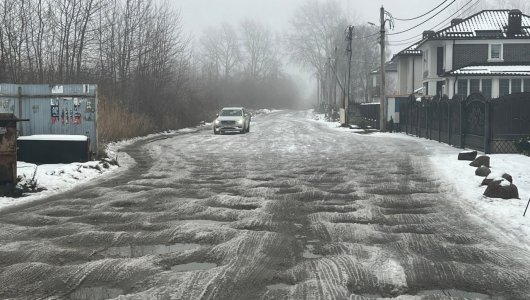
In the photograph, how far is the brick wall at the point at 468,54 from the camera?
43.2 metres

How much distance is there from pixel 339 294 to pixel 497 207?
510cm

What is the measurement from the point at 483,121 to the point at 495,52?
28206 millimetres

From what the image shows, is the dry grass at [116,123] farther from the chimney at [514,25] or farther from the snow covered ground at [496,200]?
the chimney at [514,25]

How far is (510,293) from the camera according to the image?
15.6 ft

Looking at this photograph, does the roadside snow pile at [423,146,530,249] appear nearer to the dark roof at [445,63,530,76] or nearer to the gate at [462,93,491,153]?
the gate at [462,93,491,153]

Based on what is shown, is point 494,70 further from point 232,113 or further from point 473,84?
point 232,113

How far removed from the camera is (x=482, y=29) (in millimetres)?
43969

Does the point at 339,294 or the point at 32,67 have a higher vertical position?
the point at 32,67

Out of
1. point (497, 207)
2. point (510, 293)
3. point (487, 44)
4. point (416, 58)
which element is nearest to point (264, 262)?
point (510, 293)

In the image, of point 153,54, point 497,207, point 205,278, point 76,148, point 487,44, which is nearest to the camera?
point 205,278

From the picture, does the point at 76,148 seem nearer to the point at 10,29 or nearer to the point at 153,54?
the point at 10,29

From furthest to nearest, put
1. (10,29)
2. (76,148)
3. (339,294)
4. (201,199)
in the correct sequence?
(10,29), (76,148), (201,199), (339,294)

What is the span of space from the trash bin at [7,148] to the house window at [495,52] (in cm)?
4066

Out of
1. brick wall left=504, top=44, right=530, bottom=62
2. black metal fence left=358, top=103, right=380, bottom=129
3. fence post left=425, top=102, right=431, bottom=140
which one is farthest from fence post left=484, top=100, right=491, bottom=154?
brick wall left=504, top=44, right=530, bottom=62
